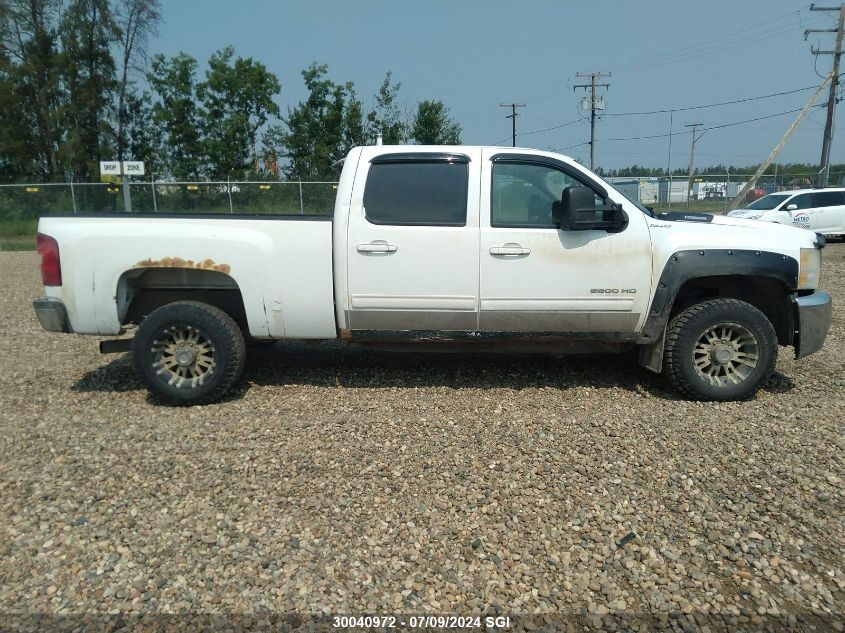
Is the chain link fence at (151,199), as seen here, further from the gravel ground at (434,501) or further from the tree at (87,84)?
Result: the gravel ground at (434,501)

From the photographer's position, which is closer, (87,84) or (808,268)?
(808,268)

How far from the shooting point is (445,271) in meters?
4.82

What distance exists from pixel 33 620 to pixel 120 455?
5.12 feet

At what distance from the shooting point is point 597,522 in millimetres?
3230

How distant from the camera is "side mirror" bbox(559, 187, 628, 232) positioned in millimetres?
4645

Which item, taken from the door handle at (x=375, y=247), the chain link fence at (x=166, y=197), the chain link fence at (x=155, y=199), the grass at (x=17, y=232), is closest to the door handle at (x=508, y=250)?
the door handle at (x=375, y=247)

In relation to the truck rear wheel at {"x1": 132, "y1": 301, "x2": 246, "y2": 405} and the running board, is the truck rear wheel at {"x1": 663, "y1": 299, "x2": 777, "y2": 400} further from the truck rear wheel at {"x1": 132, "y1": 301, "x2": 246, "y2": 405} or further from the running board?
the running board

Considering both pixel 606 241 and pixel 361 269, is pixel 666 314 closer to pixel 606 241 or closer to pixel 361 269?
pixel 606 241

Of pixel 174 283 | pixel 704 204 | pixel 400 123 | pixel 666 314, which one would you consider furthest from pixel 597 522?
pixel 704 204

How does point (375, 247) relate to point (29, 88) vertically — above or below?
below

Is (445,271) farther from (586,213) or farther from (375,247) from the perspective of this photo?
(586,213)

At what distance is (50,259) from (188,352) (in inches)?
48.1

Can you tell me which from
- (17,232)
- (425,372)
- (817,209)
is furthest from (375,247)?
(17,232)

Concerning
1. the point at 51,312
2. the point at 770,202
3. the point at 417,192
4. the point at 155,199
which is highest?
the point at 155,199
